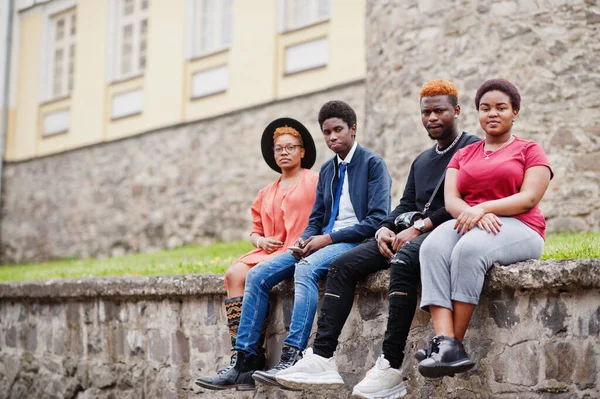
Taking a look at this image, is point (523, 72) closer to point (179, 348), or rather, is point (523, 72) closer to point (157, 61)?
point (179, 348)

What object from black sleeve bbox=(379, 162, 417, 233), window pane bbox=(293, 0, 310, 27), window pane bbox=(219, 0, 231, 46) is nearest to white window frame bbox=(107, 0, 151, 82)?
window pane bbox=(219, 0, 231, 46)

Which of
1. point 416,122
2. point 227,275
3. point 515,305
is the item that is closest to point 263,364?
point 227,275

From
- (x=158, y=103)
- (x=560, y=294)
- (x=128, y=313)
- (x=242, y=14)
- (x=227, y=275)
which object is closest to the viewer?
(x=560, y=294)

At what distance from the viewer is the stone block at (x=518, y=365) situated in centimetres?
408

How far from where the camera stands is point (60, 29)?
18625mm

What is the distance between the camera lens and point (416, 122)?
920 cm

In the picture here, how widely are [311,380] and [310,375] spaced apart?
1.0 inches

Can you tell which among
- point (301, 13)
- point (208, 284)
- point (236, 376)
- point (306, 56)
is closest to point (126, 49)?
point (301, 13)

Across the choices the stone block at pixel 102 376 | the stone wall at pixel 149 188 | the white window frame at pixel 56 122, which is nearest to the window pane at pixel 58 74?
the white window frame at pixel 56 122

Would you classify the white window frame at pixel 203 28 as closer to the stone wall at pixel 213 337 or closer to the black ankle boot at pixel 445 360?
the stone wall at pixel 213 337

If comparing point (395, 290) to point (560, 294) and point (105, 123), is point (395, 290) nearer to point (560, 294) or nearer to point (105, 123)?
point (560, 294)

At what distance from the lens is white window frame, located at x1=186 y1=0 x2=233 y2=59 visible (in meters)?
14.8

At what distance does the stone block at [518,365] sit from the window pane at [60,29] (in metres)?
16.2

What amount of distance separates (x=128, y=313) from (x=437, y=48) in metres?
4.48
